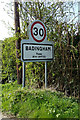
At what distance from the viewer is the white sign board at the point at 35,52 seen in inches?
179

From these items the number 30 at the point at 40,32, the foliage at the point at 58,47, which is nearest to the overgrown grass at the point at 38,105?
the foliage at the point at 58,47

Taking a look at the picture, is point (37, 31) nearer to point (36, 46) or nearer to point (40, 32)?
point (40, 32)

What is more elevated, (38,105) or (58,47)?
(58,47)

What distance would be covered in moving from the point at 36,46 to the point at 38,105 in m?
1.58

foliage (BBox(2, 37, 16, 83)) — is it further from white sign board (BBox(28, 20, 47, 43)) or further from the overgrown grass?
white sign board (BBox(28, 20, 47, 43))

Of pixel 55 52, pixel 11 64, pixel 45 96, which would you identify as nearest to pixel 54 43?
pixel 55 52

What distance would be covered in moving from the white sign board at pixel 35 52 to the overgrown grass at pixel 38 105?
96 cm

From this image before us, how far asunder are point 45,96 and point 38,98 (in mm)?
196

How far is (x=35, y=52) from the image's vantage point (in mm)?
4645

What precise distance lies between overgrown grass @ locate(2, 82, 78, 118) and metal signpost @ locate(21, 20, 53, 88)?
3.21ft

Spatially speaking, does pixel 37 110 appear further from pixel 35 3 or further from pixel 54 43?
pixel 35 3

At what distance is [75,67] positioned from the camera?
5289 millimetres

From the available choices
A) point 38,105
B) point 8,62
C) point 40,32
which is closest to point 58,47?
point 40,32

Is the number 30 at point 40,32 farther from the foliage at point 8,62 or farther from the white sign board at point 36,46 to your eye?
the foliage at point 8,62
